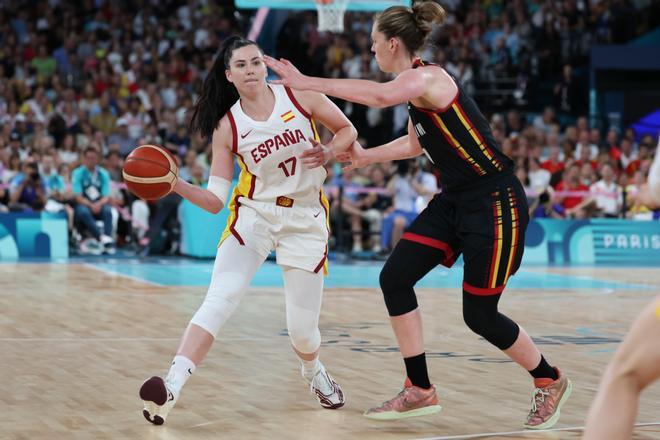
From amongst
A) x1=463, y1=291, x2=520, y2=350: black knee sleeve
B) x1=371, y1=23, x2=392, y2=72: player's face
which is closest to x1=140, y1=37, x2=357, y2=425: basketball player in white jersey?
x1=371, y1=23, x2=392, y2=72: player's face

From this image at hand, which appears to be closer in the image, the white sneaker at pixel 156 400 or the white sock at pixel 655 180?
the white sock at pixel 655 180

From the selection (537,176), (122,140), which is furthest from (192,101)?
(537,176)

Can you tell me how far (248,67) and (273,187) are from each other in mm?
637

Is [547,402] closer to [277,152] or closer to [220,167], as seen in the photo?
[277,152]

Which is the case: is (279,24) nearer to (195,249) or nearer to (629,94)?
(195,249)

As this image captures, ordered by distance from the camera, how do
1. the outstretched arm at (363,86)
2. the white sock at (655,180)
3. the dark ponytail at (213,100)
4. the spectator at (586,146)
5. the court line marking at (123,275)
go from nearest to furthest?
1. the white sock at (655,180)
2. the outstretched arm at (363,86)
3. the dark ponytail at (213,100)
4. the court line marking at (123,275)
5. the spectator at (586,146)

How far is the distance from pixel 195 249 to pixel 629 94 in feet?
39.4

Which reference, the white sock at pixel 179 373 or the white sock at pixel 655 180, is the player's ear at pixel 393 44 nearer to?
the white sock at pixel 179 373

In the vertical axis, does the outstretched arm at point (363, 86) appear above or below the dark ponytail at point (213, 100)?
above

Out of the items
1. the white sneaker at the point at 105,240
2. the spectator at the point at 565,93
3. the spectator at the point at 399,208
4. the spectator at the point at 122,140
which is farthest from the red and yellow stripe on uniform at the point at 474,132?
the spectator at the point at 565,93

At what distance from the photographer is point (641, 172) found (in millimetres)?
18984

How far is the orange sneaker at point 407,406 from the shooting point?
5.74 meters

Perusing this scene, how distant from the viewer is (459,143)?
5562mm

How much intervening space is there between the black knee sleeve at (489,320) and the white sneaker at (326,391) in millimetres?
848
